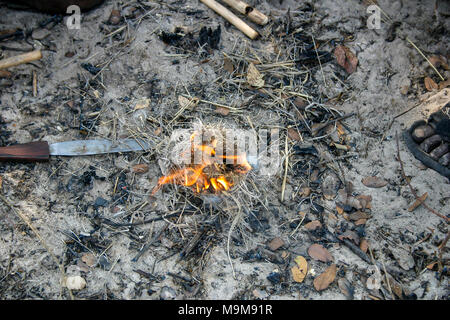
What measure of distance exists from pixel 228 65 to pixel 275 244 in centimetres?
201

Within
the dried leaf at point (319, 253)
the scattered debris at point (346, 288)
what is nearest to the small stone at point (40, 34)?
the dried leaf at point (319, 253)

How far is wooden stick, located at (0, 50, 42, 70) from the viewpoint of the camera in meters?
3.58

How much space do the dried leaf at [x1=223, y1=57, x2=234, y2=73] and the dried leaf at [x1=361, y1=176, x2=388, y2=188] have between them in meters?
1.83

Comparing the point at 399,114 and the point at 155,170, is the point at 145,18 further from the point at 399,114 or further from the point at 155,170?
the point at 399,114

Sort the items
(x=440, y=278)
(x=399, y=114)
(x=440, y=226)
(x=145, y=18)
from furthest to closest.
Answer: (x=145, y=18) → (x=399, y=114) → (x=440, y=226) → (x=440, y=278)

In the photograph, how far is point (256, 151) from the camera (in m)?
3.44

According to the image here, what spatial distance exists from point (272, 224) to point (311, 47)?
6.87ft

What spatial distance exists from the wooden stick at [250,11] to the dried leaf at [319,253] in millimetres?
2565

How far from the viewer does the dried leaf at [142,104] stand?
142 inches

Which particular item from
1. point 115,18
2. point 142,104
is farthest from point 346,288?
point 115,18

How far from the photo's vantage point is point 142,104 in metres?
3.62

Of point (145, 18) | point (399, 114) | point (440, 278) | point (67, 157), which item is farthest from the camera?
point (145, 18)

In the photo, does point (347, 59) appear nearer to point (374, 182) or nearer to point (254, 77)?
point (254, 77)

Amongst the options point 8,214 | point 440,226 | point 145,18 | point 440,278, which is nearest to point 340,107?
point 440,226
